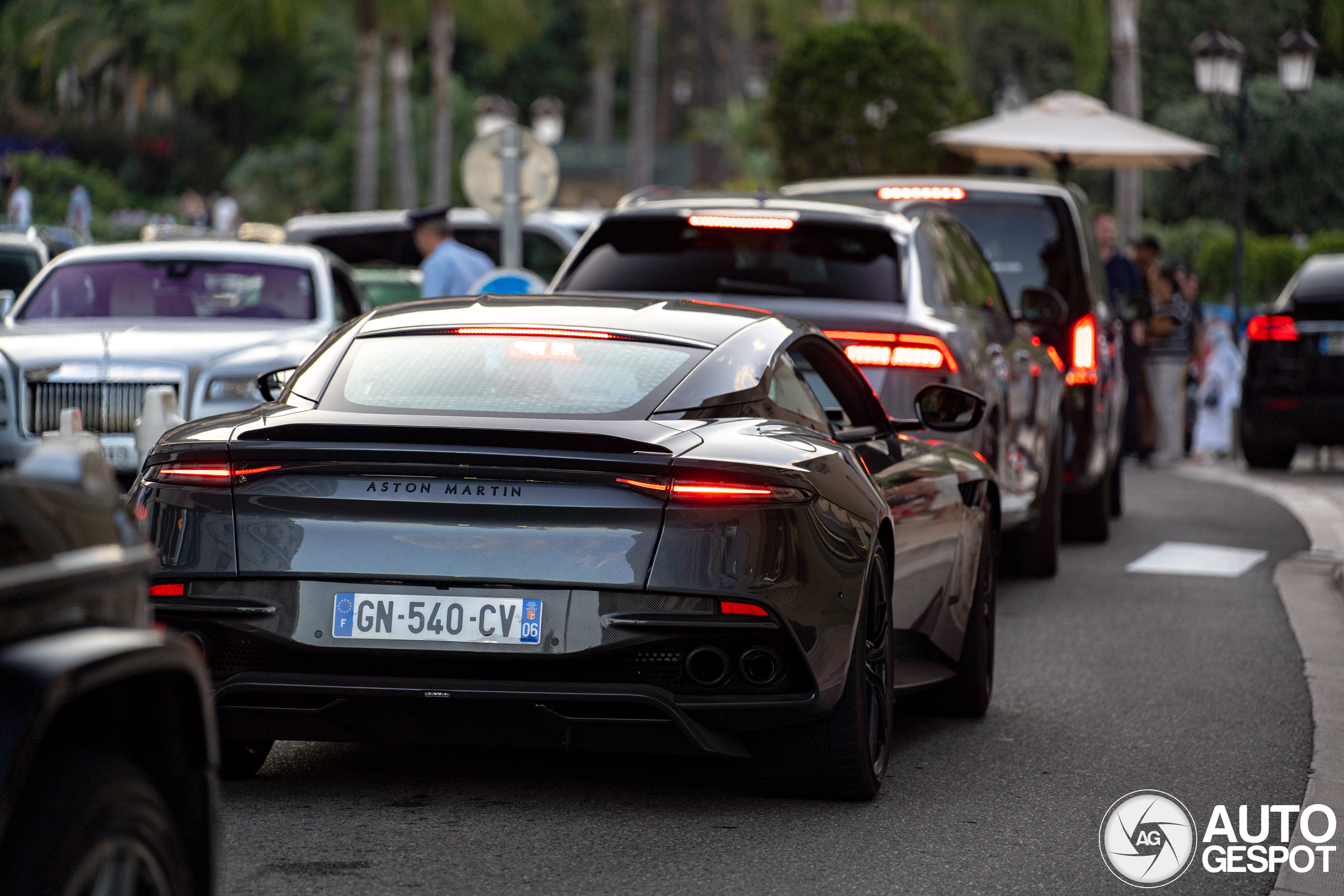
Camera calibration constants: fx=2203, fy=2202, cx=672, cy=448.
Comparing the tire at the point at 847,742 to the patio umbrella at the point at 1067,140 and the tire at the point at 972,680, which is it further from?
the patio umbrella at the point at 1067,140

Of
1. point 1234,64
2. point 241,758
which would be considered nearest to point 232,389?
point 241,758

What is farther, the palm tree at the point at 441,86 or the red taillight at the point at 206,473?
the palm tree at the point at 441,86

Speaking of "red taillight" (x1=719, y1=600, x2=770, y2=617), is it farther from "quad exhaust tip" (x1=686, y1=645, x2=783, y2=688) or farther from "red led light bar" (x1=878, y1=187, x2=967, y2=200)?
"red led light bar" (x1=878, y1=187, x2=967, y2=200)

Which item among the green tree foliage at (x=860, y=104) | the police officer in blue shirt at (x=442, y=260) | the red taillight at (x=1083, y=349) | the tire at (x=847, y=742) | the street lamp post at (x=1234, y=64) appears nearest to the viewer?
the tire at (x=847, y=742)

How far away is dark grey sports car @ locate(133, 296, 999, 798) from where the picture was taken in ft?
16.8

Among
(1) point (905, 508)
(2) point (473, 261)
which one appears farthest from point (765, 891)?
(2) point (473, 261)

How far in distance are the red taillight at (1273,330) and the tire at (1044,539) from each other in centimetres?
791

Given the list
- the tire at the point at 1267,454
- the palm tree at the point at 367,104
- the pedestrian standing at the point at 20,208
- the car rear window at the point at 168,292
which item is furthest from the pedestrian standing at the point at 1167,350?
the palm tree at the point at 367,104

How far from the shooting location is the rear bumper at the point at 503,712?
5.19m

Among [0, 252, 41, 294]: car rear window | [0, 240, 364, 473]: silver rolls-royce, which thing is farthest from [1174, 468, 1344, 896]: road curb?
[0, 252, 41, 294]: car rear window

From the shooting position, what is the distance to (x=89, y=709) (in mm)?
3076

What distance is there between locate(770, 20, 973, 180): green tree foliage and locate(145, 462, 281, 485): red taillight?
71.2 ft

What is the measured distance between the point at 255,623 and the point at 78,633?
2280mm

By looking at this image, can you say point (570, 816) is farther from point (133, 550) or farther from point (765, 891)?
point (133, 550)
